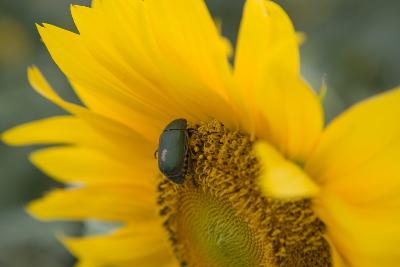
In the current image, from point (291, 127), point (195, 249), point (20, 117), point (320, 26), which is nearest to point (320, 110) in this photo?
point (291, 127)

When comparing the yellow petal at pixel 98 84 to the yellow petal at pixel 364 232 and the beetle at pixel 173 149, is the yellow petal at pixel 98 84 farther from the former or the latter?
the yellow petal at pixel 364 232

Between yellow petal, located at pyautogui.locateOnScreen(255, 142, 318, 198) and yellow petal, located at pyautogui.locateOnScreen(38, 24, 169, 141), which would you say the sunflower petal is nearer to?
yellow petal, located at pyautogui.locateOnScreen(255, 142, 318, 198)

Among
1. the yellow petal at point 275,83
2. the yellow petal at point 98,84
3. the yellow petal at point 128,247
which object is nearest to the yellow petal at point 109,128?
the yellow petal at point 98,84

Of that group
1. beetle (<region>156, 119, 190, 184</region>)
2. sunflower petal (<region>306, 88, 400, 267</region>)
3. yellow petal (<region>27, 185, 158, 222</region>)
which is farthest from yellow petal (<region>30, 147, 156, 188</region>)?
sunflower petal (<region>306, 88, 400, 267</region>)

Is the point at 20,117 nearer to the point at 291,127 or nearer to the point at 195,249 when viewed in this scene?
the point at 195,249

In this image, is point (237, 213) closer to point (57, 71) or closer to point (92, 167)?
point (92, 167)

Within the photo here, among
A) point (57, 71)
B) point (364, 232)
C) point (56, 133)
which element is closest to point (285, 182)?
point (364, 232)
